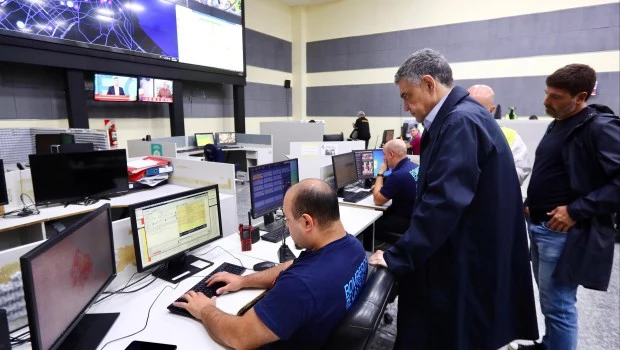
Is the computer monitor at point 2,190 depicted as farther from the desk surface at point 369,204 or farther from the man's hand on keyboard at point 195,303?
the desk surface at point 369,204

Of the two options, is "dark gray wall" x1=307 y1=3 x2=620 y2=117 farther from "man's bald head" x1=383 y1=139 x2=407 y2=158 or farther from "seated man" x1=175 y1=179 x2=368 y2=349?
"seated man" x1=175 y1=179 x2=368 y2=349

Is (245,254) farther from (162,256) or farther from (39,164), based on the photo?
(39,164)

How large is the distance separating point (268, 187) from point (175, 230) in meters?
0.78

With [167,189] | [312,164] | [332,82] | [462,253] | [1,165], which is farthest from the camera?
[332,82]

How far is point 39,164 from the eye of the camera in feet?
7.81

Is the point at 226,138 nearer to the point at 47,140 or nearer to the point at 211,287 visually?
the point at 47,140

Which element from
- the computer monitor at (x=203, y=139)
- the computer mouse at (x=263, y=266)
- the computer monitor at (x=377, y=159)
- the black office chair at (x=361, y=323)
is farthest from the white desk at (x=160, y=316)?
the computer monitor at (x=203, y=139)

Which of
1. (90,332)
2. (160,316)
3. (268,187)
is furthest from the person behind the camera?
(268,187)

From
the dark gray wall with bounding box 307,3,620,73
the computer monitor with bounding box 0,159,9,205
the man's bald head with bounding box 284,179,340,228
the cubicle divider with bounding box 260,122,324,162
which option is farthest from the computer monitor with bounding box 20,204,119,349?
the dark gray wall with bounding box 307,3,620,73

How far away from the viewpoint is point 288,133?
6781 millimetres

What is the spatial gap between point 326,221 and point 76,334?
0.95 m

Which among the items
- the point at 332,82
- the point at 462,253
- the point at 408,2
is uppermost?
the point at 408,2

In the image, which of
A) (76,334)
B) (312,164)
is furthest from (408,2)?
(76,334)

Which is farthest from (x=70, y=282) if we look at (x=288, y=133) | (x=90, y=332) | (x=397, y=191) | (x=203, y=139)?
(x=203, y=139)
